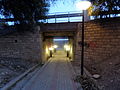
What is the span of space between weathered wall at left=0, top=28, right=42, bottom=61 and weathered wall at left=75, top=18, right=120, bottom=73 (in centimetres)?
309

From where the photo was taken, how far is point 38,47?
927 cm

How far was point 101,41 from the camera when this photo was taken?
8.20 metres

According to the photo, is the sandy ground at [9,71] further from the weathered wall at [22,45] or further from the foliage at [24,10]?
the foliage at [24,10]

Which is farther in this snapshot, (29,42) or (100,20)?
(29,42)

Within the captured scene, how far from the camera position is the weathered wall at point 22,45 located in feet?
30.4

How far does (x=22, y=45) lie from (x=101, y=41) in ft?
17.7

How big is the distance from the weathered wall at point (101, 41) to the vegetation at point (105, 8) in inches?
14.6

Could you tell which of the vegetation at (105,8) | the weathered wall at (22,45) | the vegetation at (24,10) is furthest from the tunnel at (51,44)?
the vegetation at (105,8)

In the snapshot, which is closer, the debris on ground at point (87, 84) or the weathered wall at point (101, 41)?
the debris on ground at point (87, 84)

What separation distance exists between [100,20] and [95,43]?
1.45 m

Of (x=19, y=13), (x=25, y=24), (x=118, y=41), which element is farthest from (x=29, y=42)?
(x=118, y=41)

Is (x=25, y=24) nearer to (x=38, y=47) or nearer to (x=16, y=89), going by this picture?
(x=38, y=47)

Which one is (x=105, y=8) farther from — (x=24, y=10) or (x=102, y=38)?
(x=24, y=10)

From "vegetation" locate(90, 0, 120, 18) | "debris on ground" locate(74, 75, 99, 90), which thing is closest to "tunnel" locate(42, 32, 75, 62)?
"vegetation" locate(90, 0, 120, 18)
